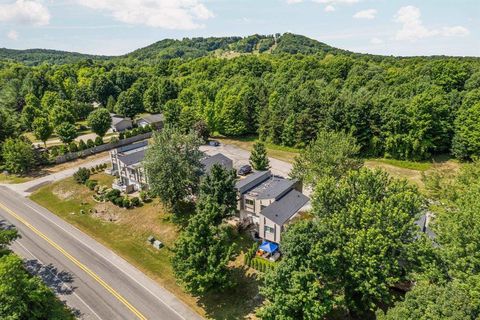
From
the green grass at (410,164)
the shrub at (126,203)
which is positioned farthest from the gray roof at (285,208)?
the green grass at (410,164)

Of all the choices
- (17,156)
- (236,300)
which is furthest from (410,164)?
(17,156)

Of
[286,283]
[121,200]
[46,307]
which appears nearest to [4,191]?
[121,200]

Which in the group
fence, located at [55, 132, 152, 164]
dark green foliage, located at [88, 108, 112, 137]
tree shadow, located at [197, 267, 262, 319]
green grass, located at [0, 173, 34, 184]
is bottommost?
tree shadow, located at [197, 267, 262, 319]

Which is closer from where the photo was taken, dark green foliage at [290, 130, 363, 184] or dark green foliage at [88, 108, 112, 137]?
dark green foliage at [290, 130, 363, 184]

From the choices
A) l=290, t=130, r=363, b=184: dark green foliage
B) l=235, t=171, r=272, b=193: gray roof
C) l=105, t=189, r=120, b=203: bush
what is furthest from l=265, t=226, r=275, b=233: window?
l=105, t=189, r=120, b=203: bush

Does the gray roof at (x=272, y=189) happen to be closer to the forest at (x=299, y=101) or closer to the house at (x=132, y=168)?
the house at (x=132, y=168)

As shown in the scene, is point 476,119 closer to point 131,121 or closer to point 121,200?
point 121,200

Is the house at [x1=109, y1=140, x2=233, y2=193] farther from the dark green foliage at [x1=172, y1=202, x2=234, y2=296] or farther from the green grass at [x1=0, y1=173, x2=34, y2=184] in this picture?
the dark green foliage at [x1=172, y1=202, x2=234, y2=296]
